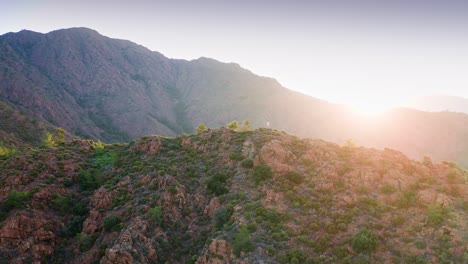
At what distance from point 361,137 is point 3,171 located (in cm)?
18995

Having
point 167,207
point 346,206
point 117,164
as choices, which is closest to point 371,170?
point 346,206

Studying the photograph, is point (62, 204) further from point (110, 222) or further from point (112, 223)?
point (112, 223)

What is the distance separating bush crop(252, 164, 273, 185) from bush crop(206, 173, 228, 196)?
4705mm

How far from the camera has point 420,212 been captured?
36.6 meters

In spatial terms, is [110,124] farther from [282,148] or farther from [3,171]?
[282,148]

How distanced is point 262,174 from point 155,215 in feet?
52.1

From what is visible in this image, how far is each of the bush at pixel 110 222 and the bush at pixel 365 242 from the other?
95.8ft

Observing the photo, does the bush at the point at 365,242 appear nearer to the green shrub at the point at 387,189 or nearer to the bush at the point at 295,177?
the green shrub at the point at 387,189

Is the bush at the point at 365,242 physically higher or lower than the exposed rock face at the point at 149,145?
lower

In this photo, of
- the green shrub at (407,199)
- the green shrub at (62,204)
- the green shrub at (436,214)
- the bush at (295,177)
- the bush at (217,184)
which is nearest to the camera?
the green shrub at (436,214)

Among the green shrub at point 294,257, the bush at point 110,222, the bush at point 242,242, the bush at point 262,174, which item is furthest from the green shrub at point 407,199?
the bush at point 110,222

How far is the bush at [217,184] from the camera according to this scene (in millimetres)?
46287

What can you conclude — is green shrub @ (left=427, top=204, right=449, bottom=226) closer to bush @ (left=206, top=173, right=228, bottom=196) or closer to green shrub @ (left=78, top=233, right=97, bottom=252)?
bush @ (left=206, top=173, right=228, bottom=196)

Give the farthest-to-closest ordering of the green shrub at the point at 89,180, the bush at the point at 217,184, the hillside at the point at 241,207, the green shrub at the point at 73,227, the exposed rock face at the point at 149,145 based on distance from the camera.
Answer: the exposed rock face at the point at 149,145 → the green shrub at the point at 89,180 → the bush at the point at 217,184 → the green shrub at the point at 73,227 → the hillside at the point at 241,207
